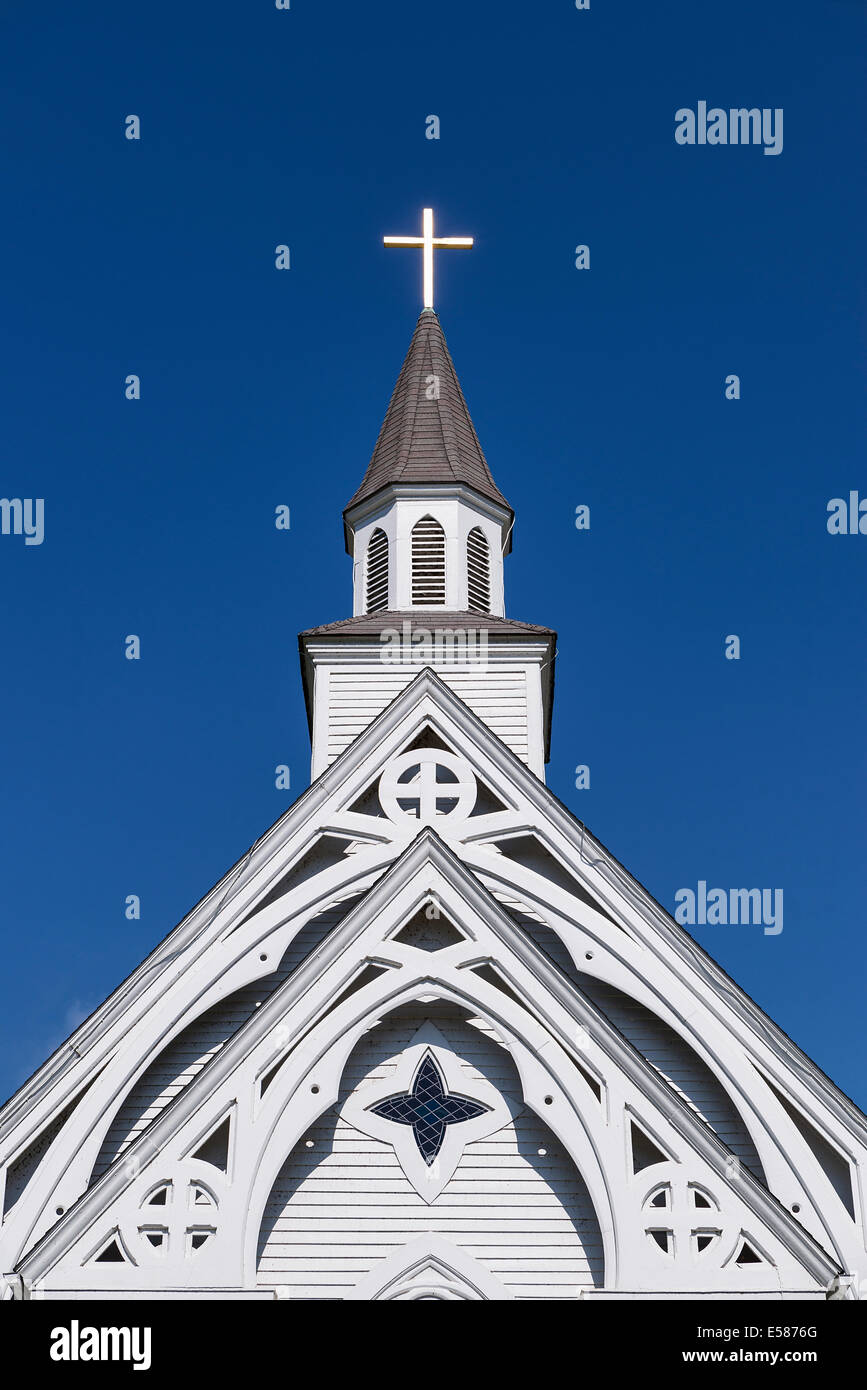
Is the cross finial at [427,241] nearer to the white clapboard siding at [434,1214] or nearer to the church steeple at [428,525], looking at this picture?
the church steeple at [428,525]

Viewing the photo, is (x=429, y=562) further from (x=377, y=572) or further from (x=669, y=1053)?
(x=669, y=1053)

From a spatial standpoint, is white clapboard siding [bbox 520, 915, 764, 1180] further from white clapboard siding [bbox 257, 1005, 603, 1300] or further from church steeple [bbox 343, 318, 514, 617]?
church steeple [bbox 343, 318, 514, 617]

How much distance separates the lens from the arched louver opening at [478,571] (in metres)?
Answer: 26.2

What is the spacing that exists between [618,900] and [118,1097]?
6118 mm

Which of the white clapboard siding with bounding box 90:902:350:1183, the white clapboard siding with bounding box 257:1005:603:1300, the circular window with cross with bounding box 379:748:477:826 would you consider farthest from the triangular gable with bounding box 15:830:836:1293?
the white clapboard siding with bounding box 90:902:350:1183

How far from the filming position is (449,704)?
2039 cm

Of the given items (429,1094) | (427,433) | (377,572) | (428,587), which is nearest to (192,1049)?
(429,1094)

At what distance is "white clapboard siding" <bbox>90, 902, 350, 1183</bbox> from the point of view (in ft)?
61.8

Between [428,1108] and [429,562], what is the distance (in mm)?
10328

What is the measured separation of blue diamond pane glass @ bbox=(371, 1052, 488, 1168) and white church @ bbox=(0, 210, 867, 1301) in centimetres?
4

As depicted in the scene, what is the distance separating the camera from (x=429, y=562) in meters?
26.1
